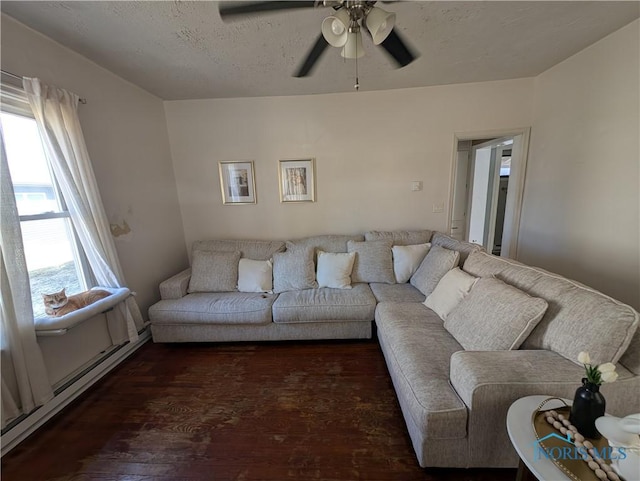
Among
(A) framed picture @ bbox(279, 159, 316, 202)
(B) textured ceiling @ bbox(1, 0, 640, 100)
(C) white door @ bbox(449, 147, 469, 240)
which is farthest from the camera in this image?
(C) white door @ bbox(449, 147, 469, 240)

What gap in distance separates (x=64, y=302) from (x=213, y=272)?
114 centimetres

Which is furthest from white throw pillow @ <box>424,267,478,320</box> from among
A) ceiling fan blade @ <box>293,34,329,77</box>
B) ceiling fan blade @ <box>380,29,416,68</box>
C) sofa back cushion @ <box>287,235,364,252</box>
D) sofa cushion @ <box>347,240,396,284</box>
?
ceiling fan blade @ <box>293,34,329,77</box>

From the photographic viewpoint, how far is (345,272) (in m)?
2.57

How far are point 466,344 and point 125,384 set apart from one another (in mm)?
2554

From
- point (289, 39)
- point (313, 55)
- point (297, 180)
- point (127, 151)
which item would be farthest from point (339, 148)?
point (127, 151)

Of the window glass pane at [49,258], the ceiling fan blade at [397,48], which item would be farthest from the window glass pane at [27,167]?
the ceiling fan blade at [397,48]

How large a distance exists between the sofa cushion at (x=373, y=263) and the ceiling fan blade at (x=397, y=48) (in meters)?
1.66

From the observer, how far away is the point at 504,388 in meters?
1.08

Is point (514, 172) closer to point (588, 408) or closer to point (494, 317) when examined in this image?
point (494, 317)

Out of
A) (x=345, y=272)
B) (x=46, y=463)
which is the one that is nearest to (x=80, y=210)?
(x=46, y=463)

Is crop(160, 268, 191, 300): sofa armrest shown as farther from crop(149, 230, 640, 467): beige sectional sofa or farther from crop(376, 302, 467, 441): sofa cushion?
crop(376, 302, 467, 441): sofa cushion

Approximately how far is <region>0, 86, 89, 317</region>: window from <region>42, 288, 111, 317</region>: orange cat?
0.44 feet

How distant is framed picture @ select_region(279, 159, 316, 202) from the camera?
299 cm

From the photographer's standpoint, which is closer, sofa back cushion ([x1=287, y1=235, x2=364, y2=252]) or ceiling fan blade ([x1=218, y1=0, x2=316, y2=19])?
ceiling fan blade ([x1=218, y1=0, x2=316, y2=19])
